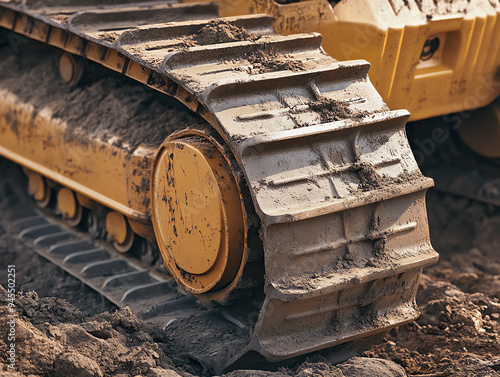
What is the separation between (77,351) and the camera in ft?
10.3

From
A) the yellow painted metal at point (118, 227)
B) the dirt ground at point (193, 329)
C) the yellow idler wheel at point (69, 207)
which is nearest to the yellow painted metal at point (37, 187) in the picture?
the yellow idler wheel at point (69, 207)

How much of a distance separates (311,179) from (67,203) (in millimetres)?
2321

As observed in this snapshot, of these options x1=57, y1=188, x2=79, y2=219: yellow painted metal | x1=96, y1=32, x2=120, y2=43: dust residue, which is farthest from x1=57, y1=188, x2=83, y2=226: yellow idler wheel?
x1=96, y1=32, x2=120, y2=43: dust residue

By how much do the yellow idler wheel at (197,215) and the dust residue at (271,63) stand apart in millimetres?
408

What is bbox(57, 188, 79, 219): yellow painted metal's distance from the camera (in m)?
5.00

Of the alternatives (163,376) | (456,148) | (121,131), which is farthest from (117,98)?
(456,148)

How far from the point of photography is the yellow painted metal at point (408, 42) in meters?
4.05

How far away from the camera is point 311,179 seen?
325 centimetres

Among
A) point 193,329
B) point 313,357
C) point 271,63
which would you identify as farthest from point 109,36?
point 313,357

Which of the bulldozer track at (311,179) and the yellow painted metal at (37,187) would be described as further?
the yellow painted metal at (37,187)

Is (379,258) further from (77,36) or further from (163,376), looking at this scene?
(77,36)

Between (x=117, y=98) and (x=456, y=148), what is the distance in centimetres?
257

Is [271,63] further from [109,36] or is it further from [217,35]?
[109,36]

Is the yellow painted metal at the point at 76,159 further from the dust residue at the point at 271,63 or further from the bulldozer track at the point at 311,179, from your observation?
the dust residue at the point at 271,63
